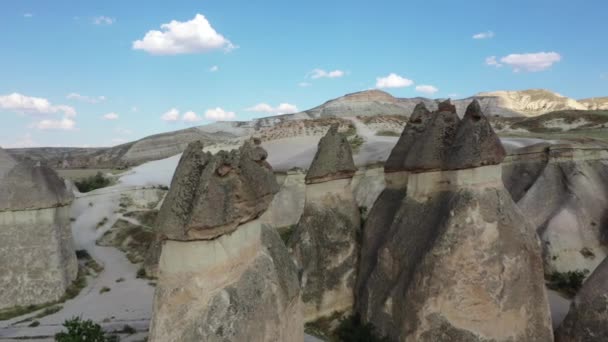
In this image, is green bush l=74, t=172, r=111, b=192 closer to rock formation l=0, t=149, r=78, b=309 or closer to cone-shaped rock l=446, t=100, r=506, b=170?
rock formation l=0, t=149, r=78, b=309

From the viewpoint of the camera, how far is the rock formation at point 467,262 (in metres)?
6.11

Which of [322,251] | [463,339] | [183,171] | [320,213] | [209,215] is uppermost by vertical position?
[183,171]

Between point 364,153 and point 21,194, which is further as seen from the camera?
point 364,153

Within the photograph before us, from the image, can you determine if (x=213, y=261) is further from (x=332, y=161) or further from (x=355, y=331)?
(x=332, y=161)

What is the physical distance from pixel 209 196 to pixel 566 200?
11.1 m

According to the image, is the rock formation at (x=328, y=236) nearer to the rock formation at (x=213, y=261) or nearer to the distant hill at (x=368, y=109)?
the rock formation at (x=213, y=261)

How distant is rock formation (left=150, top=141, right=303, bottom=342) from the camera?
4.21 metres

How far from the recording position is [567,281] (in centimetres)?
1057

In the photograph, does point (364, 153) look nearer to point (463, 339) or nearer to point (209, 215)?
point (463, 339)

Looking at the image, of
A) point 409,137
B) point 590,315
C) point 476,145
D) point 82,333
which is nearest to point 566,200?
point 409,137

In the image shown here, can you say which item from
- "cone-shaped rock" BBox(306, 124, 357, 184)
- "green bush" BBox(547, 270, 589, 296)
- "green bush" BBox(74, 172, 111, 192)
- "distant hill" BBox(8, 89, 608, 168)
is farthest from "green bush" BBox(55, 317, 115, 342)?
"distant hill" BBox(8, 89, 608, 168)

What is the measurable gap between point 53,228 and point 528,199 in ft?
43.5

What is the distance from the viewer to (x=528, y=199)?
41.1 feet

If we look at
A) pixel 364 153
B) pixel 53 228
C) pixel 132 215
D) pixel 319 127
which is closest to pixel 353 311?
pixel 53 228
